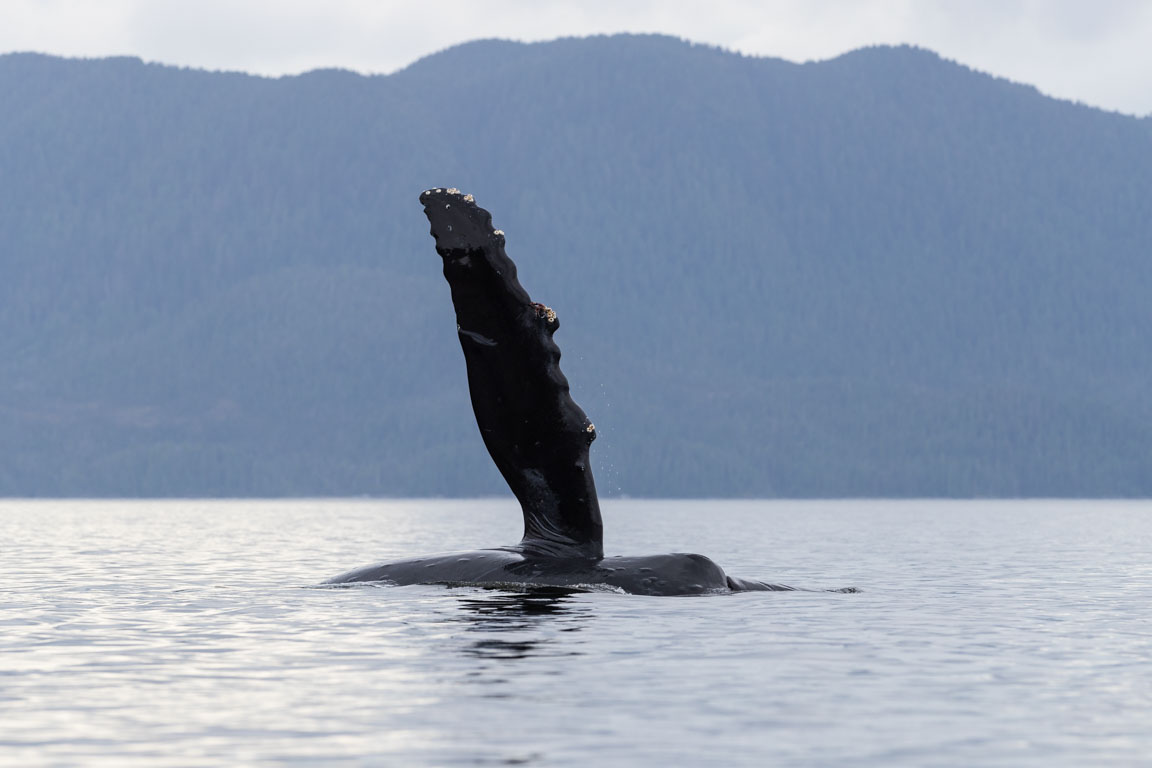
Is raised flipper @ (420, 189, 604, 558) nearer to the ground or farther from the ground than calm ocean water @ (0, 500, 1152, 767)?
farther from the ground

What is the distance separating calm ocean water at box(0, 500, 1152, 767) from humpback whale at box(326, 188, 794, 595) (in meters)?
0.54

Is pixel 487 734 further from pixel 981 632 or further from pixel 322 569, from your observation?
pixel 322 569

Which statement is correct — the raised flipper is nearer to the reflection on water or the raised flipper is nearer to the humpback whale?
the humpback whale

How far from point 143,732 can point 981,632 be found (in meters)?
11.1

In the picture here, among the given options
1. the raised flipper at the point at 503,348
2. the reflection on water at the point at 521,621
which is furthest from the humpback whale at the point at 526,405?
the reflection on water at the point at 521,621

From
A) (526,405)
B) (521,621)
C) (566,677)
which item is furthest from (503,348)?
(566,677)

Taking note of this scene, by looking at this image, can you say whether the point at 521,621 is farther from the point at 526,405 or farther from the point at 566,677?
the point at 566,677

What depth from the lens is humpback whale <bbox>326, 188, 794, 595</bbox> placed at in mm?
20969

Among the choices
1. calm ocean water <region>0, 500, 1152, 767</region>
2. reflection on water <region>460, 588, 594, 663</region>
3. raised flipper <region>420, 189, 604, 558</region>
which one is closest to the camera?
calm ocean water <region>0, 500, 1152, 767</region>

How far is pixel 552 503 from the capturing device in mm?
22156

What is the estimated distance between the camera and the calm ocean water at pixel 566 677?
12.0 metres

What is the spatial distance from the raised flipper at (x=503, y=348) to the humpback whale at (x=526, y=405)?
0.04 ft

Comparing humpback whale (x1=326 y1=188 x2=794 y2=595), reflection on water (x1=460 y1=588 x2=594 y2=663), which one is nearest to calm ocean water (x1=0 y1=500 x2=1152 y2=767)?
reflection on water (x1=460 y1=588 x2=594 y2=663)

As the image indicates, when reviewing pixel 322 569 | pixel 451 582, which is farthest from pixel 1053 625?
pixel 322 569
